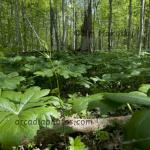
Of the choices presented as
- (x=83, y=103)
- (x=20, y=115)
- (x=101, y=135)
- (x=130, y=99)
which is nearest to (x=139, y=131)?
(x=130, y=99)

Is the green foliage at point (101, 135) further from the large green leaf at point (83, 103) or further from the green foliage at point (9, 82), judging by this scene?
the green foliage at point (9, 82)

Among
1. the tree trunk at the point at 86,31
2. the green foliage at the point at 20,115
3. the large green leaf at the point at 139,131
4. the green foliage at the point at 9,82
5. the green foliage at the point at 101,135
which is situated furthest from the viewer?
the tree trunk at the point at 86,31

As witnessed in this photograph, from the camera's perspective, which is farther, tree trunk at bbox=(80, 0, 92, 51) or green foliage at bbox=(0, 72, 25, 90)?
tree trunk at bbox=(80, 0, 92, 51)

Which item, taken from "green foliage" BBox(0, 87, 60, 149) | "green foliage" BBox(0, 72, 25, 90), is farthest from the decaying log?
"green foliage" BBox(0, 72, 25, 90)

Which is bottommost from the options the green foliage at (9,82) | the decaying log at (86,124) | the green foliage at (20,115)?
the decaying log at (86,124)

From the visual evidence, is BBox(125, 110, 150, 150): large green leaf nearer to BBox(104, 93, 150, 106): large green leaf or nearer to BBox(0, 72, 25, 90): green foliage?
BBox(104, 93, 150, 106): large green leaf

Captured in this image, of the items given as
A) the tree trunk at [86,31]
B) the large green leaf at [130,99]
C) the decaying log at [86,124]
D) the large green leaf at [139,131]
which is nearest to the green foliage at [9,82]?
the decaying log at [86,124]

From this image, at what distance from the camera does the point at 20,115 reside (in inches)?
82.7

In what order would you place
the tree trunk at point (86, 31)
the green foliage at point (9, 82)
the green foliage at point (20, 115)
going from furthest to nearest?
the tree trunk at point (86, 31), the green foliage at point (9, 82), the green foliage at point (20, 115)

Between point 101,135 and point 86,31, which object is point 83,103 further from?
point 86,31

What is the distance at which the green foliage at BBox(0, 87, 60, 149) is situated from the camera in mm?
1920

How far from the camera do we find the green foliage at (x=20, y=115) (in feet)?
6.30

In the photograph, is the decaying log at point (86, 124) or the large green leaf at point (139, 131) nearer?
the large green leaf at point (139, 131)

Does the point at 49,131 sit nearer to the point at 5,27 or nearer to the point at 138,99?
the point at 138,99
